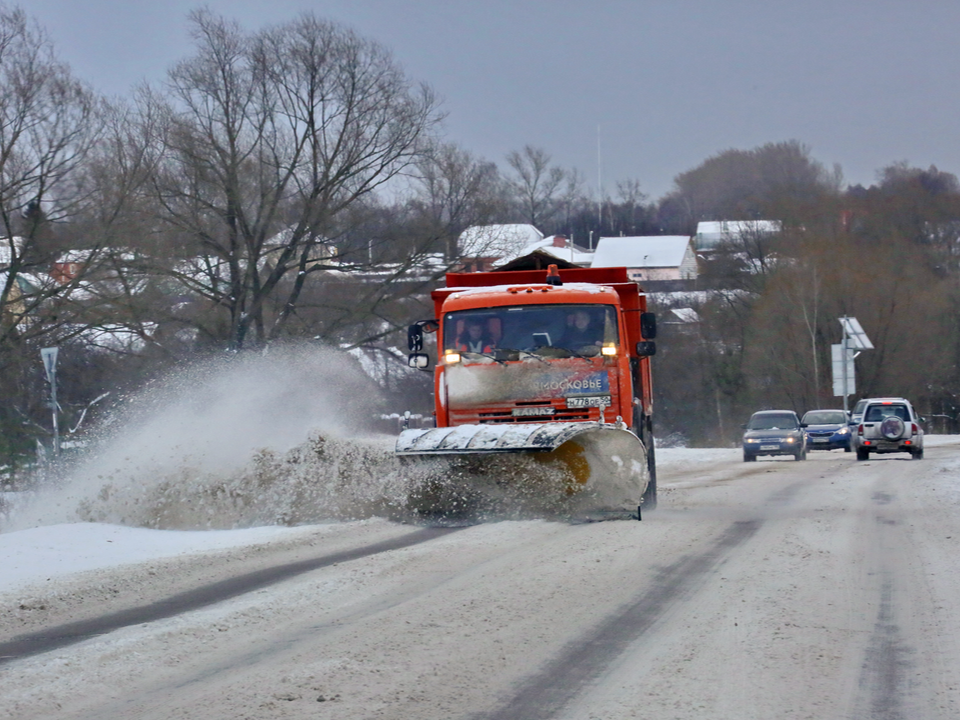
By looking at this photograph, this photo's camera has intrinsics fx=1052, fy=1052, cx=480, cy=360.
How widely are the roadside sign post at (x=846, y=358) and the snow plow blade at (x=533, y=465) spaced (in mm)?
37706

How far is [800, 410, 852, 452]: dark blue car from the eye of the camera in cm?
3747

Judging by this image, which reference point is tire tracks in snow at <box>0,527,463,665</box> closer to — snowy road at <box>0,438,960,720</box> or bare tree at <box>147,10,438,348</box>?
snowy road at <box>0,438,960,720</box>

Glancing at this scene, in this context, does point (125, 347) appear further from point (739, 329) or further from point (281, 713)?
point (739, 329)

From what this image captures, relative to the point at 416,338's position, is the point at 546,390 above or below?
below

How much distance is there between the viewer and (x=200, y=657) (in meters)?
5.57

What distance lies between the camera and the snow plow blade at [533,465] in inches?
420

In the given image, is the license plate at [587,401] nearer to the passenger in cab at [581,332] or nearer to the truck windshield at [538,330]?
the truck windshield at [538,330]

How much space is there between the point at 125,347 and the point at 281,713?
84.3ft

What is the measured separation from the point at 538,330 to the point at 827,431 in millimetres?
27935

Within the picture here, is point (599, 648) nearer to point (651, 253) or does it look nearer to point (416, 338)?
point (416, 338)

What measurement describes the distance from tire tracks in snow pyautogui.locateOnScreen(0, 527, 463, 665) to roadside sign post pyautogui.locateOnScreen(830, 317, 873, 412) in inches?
1593

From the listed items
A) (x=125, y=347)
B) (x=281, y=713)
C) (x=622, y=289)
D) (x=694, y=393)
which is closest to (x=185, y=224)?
(x=125, y=347)

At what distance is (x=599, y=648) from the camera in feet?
18.6

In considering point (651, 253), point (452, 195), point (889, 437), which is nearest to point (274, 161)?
point (452, 195)
